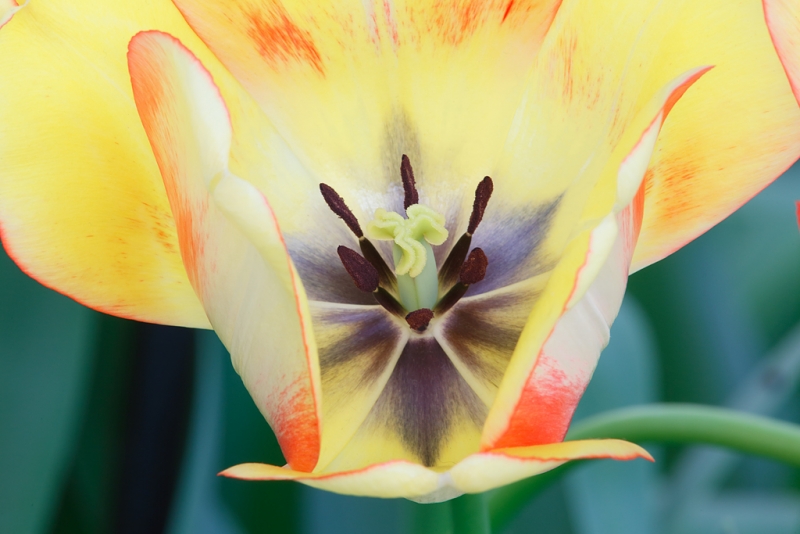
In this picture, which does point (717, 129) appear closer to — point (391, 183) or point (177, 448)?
point (391, 183)

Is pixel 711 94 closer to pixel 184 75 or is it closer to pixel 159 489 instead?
pixel 184 75

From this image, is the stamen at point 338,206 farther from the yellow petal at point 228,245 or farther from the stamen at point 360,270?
the yellow petal at point 228,245

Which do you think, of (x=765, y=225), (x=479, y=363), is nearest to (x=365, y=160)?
(x=479, y=363)

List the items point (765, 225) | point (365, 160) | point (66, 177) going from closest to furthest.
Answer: point (66, 177) < point (365, 160) < point (765, 225)

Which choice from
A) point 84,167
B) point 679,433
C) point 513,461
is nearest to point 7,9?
point 84,167

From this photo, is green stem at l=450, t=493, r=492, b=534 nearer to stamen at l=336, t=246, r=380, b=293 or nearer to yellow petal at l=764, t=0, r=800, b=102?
stamen at l=336, t=246, r=380, b=293

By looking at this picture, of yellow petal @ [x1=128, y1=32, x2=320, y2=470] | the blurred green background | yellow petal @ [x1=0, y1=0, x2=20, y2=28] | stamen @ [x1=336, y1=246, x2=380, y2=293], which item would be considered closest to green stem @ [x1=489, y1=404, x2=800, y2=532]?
the blurred green background

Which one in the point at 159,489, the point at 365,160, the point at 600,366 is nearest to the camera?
the point at 365,160
